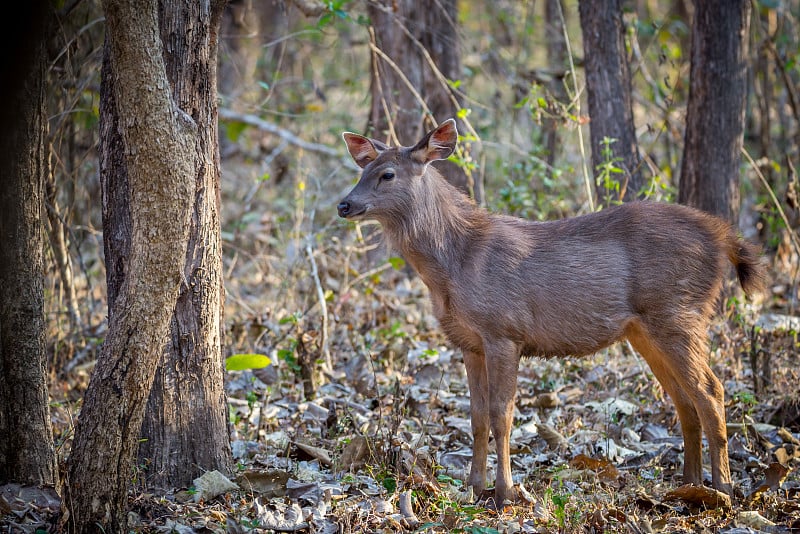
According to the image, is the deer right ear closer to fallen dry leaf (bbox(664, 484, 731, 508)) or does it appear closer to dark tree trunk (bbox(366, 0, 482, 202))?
fallen dry leaf (bbox(664, 484, 731, 508))

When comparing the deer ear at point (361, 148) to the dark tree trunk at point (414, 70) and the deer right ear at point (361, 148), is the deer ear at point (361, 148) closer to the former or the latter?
the deer right ear at point (361, 148)

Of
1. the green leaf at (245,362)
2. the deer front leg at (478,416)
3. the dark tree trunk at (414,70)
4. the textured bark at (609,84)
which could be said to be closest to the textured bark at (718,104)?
the textured bark at (609,84)

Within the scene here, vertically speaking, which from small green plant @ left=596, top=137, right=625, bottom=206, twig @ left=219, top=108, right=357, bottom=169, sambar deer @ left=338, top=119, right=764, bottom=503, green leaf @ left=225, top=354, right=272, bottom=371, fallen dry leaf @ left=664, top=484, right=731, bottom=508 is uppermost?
twig @ left=219, top=108, right=357, bottom=169

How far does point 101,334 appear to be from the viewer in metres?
8.34

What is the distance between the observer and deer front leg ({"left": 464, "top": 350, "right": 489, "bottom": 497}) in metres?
5.65

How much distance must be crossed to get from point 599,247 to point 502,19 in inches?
336

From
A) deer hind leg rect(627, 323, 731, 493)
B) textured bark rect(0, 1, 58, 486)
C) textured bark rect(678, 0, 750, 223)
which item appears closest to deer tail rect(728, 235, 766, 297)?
deer hind leg rect(627, 323, 731, 493)

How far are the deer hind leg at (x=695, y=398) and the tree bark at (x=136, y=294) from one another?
10.7 feet

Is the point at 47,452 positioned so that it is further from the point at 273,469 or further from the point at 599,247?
the point at 599,247

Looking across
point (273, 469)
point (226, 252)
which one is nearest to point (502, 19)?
point (226, 252)

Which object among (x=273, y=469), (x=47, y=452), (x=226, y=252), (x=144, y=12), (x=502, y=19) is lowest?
(x=273, y=469)

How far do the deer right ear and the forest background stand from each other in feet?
4.03

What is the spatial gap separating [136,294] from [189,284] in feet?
2.84

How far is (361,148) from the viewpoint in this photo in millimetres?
6258
